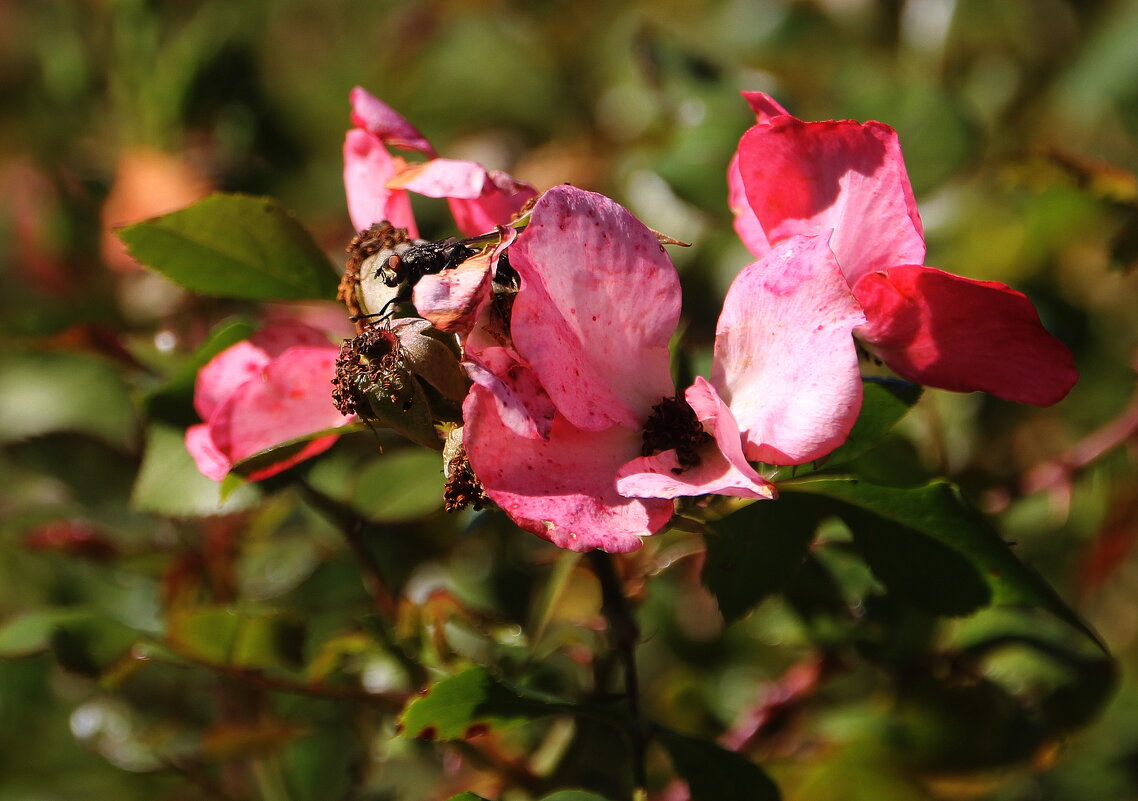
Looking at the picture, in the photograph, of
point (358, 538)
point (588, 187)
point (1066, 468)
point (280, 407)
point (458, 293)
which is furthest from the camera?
point (588, 187)

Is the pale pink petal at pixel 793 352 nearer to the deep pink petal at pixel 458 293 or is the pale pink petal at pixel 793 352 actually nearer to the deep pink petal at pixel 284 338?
the deep pink petal at pixel 458 293

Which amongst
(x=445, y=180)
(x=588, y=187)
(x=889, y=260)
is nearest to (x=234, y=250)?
(x=445, y=180)

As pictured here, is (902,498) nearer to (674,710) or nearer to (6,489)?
(674,710)

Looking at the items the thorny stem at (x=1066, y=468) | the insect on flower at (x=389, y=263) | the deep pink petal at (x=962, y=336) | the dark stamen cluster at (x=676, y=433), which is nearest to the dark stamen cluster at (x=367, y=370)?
the insect on flower at (x=389, y=263)

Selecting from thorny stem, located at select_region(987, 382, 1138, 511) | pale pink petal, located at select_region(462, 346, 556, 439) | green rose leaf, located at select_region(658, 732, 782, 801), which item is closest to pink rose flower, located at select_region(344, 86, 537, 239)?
pale pink petal, located at select_region(462, 346, 556, 439)

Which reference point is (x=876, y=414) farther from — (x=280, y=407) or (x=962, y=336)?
(x=280, y=407)

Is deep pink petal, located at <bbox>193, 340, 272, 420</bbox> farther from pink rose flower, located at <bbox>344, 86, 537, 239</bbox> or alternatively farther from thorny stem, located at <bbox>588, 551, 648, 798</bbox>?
thorny stem, located at <bbox>588, 551, 648, 798</bbox>

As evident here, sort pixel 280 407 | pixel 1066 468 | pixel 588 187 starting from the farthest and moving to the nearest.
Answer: pixel 588 187 → pixel 1066 468 → pixel 280 407
